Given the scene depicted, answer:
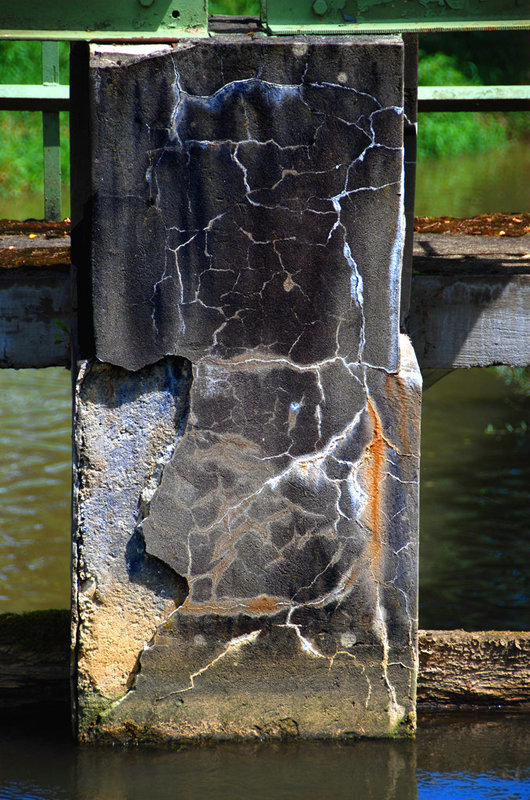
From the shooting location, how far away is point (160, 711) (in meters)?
2.99

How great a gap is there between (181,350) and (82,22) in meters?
0.91

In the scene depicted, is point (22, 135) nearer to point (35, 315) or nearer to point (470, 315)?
point (35, 315)

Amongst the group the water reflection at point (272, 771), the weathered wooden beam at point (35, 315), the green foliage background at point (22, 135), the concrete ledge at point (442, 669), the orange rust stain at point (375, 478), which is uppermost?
the green foliage background at point (22, 135)

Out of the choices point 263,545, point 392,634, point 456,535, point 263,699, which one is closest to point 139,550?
point 263,545

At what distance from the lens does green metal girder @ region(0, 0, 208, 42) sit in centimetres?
265

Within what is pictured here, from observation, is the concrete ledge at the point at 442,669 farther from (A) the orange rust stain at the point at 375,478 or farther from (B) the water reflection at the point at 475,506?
(B) the water reflection at the point at 475,506

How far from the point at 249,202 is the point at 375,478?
2.86 ft

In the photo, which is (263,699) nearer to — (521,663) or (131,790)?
(131,790)

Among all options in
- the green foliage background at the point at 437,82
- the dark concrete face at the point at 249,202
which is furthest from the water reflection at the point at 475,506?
the green foliage background at the point at 437,82

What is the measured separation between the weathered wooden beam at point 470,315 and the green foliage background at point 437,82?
1042 centimetres

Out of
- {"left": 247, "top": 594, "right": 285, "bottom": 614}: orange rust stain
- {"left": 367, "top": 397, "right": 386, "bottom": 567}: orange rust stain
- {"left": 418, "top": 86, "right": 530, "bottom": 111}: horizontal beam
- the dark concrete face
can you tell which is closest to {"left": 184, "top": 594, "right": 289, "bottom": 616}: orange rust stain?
{"left": 247, "top": 594, "right": 285, "bottom": 614}: orange rust stain

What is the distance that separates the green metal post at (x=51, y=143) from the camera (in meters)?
4.67

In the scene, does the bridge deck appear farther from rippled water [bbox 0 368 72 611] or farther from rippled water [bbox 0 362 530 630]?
rippled water [bbox 0 368 72 611]

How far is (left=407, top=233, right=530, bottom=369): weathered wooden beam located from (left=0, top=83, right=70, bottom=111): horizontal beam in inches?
74.2
